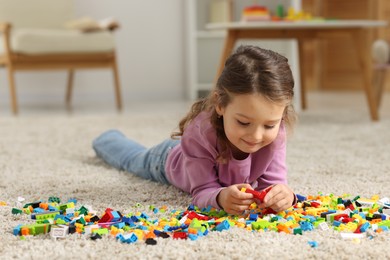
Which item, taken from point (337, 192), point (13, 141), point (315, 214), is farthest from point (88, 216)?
point (13, 141)

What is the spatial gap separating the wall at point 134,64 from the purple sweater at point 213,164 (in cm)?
333

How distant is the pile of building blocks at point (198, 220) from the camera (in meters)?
1.21

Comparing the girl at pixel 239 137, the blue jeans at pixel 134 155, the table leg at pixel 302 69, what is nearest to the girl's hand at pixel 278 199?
the girl at pixel 239 137

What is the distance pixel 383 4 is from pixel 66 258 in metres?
5.03

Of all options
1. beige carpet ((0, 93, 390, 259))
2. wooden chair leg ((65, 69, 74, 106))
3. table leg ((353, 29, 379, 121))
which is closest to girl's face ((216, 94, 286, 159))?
beige carpet ((0, 93, 390, 259))

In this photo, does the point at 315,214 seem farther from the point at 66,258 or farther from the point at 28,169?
the point at 28,169

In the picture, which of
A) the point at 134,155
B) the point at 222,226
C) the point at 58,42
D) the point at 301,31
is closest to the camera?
the point at 222,226

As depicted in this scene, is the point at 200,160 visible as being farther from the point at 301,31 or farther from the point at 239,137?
the point at 301,31

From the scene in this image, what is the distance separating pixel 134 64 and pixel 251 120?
385 cm

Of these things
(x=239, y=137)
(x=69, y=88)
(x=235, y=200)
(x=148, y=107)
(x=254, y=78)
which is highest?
(x=254, y=78)

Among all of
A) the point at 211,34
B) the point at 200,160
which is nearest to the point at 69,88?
Answer: the point at 211,34

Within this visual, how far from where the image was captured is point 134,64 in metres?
5.06

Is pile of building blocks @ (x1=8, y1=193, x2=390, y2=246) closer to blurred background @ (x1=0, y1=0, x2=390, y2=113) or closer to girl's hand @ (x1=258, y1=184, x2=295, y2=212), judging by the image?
girl's hand @ (x1=258, y1=184, x2=295, y2=212)

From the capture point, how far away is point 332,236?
1196mm
